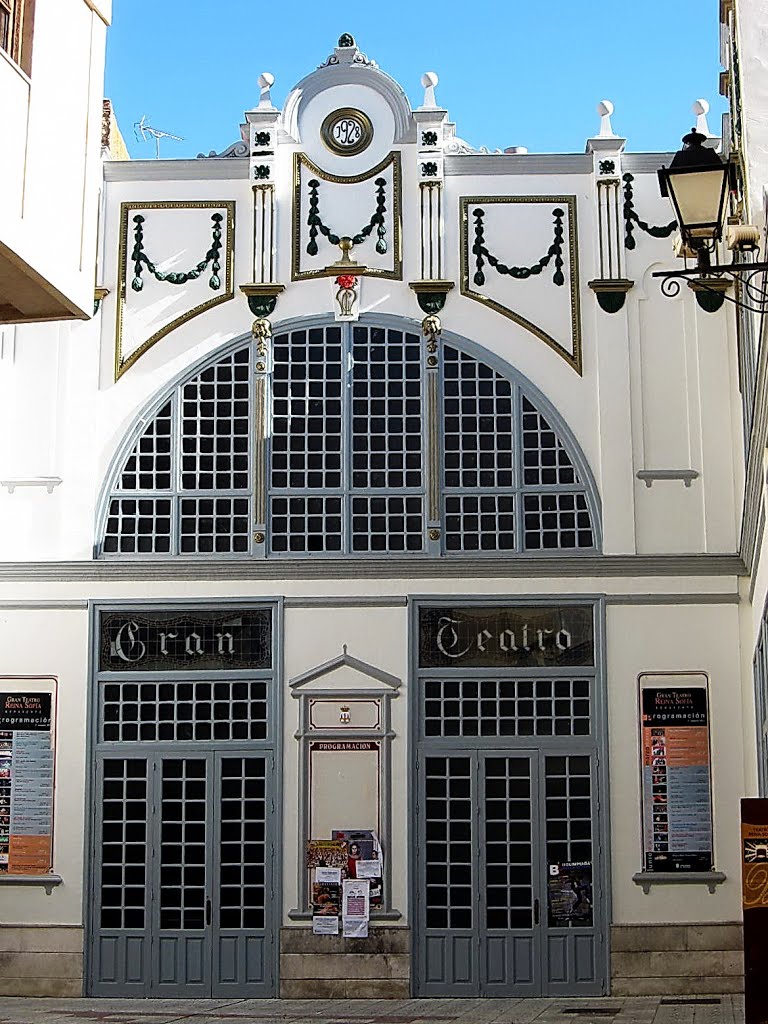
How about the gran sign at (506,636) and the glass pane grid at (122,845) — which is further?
the gran sign at (506,636)

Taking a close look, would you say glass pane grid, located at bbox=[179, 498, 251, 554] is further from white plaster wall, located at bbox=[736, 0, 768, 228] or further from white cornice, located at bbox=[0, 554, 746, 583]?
white plaster wall, located at bbox=[736, 0, 768, 228]

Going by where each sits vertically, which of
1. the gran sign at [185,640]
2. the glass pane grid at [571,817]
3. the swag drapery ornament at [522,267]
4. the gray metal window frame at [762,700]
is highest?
the swag drapery ornament at [522,267]

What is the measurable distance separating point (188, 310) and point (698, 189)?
10.1 m

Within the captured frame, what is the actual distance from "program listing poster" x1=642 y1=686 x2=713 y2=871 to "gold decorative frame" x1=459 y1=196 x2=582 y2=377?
144 inches

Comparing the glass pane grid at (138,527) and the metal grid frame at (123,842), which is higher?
the glass pane grid at (138,527)

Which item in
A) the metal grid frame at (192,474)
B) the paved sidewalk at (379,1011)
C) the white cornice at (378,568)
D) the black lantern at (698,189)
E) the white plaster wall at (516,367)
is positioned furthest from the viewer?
the metal grid frame at (192,474)

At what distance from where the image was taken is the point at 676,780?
1681 centimetres

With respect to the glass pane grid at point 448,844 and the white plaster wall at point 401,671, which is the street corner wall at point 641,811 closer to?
the white plaster wall at point 401,671

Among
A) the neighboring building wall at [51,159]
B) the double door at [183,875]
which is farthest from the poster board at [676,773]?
the neighboring building wall at [51,159]

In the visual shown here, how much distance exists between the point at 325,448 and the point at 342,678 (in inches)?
97.4

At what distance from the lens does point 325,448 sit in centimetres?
1767

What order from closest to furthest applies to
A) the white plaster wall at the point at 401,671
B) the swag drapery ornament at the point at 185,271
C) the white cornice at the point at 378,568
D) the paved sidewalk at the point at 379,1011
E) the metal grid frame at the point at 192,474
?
the paved sidewalk at the point at 379,1011 < the white plaster wall at the point at 401,671 < the white cornice at the point at 378,568 < the metal grid frame at the point at 192,474 < the swag drapery ornament at the point at 185,271

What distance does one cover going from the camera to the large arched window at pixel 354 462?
17469 mm

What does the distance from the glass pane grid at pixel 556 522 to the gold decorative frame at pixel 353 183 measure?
289 centimetres
